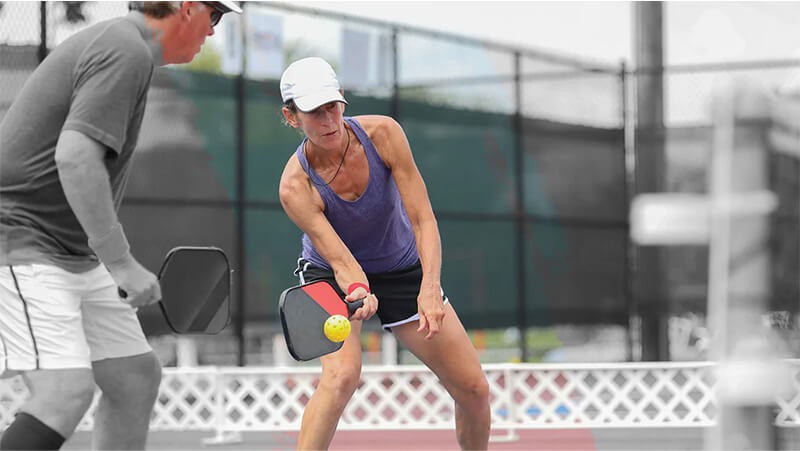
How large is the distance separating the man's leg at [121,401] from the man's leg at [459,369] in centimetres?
102

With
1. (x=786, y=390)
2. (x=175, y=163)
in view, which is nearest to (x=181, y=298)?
(x=786, y=390)

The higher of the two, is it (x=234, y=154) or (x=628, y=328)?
(x=234, y=154)

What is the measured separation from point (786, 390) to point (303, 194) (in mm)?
1949

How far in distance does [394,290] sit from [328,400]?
52 centimetres

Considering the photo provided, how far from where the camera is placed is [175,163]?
775 cm

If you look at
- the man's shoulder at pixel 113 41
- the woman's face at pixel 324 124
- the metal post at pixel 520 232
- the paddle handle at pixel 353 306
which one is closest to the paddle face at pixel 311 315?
the paddle handle at pixel 353 306

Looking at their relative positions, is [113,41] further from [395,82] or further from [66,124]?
[395,82]

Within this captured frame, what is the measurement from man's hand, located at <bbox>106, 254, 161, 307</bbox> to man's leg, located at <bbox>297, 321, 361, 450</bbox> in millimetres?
858

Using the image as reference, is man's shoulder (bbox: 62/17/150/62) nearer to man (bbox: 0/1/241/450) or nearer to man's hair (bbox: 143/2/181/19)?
man (bbox: 0/1/241/450)

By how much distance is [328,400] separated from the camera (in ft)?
10.1

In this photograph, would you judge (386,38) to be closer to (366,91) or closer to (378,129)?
(366,91)

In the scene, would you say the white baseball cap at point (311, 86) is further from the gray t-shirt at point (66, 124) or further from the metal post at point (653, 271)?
the metal post at point (653, 271)

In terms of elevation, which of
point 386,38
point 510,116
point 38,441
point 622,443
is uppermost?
point 386,38

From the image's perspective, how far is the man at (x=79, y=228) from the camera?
228 centimetres
